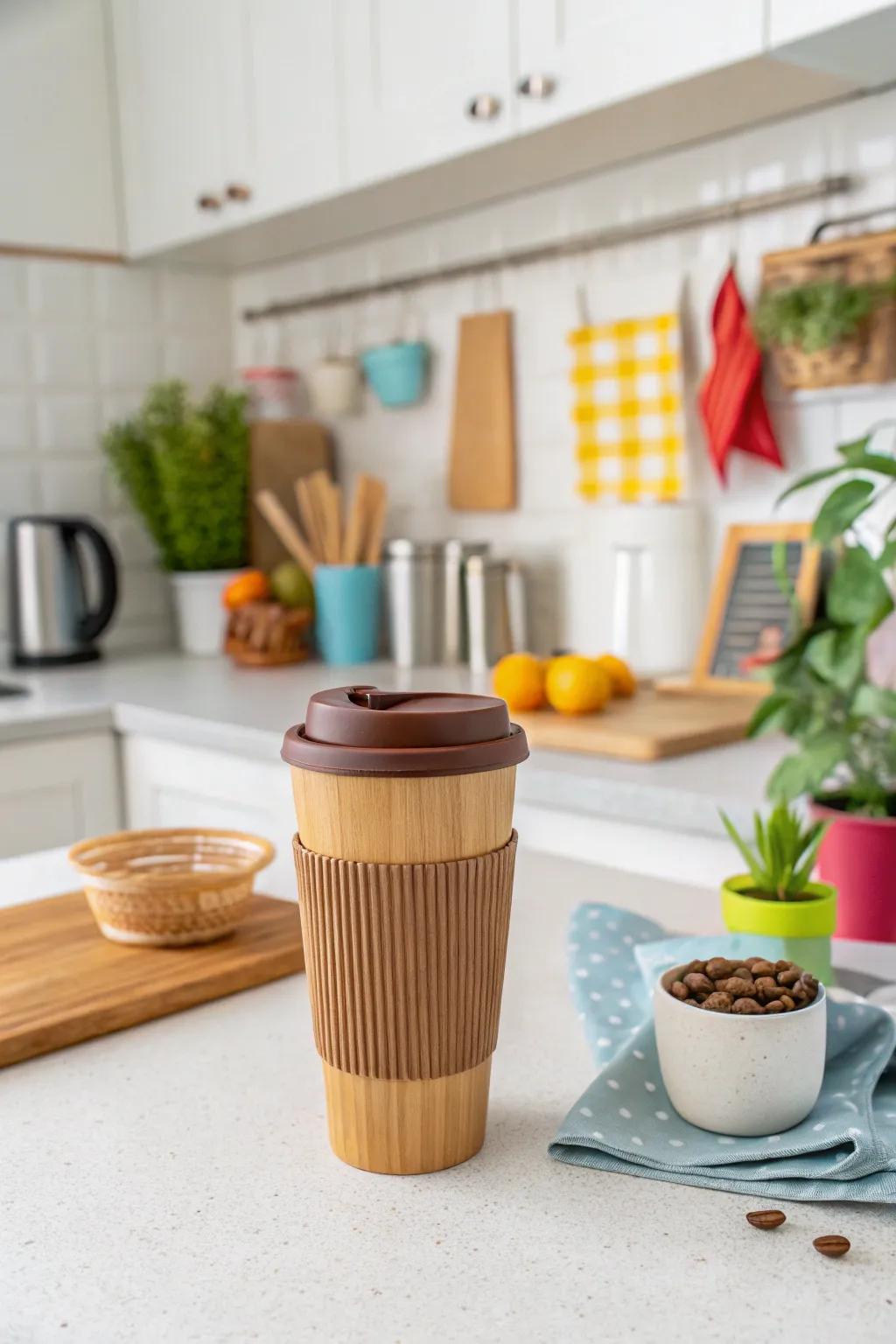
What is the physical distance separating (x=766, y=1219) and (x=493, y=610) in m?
1.96

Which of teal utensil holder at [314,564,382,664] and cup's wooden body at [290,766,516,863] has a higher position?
cup's wooden body at [290,766,516,863]

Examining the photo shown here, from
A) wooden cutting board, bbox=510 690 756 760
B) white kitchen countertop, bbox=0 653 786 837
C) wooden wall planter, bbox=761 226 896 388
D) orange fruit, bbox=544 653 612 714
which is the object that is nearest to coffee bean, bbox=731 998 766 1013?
white kitchen countertop, bbox=0 653 786 837

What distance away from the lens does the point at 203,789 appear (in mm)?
2141

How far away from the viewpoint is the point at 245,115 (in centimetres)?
249

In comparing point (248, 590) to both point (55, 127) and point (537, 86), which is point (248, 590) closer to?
point (55, 127)

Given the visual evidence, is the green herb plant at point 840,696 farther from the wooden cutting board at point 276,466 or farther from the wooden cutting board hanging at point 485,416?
the wooden cutting board at point 276,466

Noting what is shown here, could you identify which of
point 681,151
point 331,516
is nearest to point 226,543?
point 331,516

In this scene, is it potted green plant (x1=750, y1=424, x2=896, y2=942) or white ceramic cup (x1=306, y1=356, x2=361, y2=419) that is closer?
potted green plant (x1=750, y1=424, x2=896, y2=942)

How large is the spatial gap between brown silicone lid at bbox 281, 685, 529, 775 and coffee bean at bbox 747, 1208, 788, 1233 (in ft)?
0.69

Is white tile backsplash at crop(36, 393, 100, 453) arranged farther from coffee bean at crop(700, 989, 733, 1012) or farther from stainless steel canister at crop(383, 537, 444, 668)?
coffee bean at crop(700, 989, 733, 1012)

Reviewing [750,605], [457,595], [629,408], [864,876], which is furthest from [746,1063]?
[457,595]

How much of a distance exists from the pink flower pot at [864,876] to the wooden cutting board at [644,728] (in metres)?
0.50

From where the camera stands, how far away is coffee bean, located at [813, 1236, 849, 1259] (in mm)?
523

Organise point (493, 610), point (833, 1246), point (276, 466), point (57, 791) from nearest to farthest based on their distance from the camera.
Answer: point (833, 1246) < point (57, 791) < point (493, 610) < point (276, 466)
